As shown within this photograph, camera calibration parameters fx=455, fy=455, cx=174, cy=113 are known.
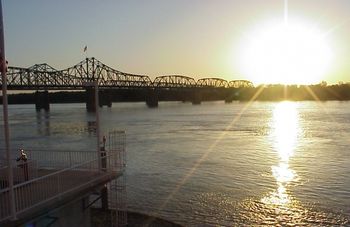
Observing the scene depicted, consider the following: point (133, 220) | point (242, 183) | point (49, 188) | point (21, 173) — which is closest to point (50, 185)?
point (49, 188)

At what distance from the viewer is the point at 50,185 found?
47.1ft

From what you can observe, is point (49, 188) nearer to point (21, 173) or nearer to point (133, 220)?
point (21, 173)

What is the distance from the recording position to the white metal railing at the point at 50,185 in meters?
12.4

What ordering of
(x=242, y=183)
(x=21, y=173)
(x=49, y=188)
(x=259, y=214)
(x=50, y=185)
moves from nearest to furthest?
(x=49, y=188), (x=50, y=185), (x=21, y=173), (x=259, y=214), (x=242, y=183)

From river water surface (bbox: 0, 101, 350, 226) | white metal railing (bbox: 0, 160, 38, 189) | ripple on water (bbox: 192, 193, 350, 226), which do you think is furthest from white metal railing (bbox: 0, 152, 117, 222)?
ripple on water (bbox: 192, 193, 350, 226)

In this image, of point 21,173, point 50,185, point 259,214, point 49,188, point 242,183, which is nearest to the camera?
point 49,188

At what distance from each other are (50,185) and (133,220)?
6.23 metres

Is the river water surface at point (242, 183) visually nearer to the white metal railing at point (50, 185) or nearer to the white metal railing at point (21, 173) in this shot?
the white metal railing at point (50, 185)

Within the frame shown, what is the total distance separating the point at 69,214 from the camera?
14.7 metres

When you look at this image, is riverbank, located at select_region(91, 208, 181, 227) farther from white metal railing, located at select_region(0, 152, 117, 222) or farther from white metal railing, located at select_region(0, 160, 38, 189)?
white metal railing, located at select_region(0, 160, 38, 189)

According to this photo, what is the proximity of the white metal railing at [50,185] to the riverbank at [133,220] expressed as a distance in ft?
8.75

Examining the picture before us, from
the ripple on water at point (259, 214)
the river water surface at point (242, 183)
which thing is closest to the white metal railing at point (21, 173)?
the river water surface at point (242, 183)

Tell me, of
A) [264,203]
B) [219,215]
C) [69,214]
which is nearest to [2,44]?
Answer: [69,214]

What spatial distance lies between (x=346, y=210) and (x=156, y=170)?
16.0 m
